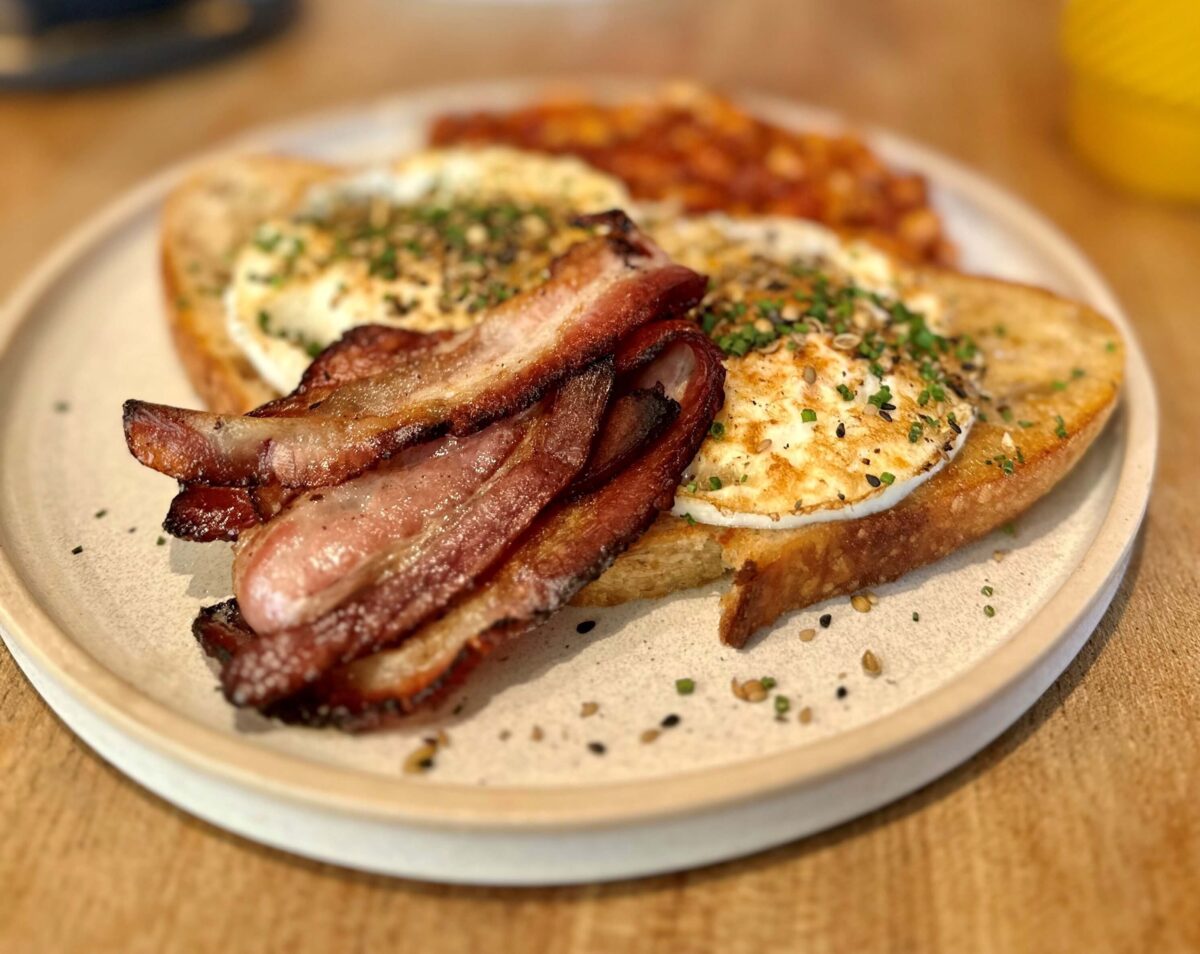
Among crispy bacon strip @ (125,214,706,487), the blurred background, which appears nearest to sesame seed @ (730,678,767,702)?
crispy bacon strip @ (125,214,706,487)

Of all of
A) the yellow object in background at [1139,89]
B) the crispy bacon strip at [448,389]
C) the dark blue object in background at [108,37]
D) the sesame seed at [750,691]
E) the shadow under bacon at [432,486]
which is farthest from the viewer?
the dark blue object in background at [108,37]

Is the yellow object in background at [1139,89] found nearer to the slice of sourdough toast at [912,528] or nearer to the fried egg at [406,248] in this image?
the slice of sourdough toast at [912,528]

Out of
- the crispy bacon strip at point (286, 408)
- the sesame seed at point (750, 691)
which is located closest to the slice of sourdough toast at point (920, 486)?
the sesame seed at point (750, 691)

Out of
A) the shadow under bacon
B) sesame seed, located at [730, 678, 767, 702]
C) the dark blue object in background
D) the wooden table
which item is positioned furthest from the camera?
the dark blue object in background

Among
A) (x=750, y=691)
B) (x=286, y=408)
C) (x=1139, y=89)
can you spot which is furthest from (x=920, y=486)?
(x=1139, y=89)

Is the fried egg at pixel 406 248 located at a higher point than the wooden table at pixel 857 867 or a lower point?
higher

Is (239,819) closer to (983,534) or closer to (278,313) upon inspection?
(278,313)

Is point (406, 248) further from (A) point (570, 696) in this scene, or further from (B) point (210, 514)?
(A) point (570, 696)

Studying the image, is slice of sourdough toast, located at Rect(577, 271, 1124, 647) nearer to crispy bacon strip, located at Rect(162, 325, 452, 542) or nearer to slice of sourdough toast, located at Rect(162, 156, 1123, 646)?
slice of sourdough toast, located at Rect(162, 156, 1123, 646)
